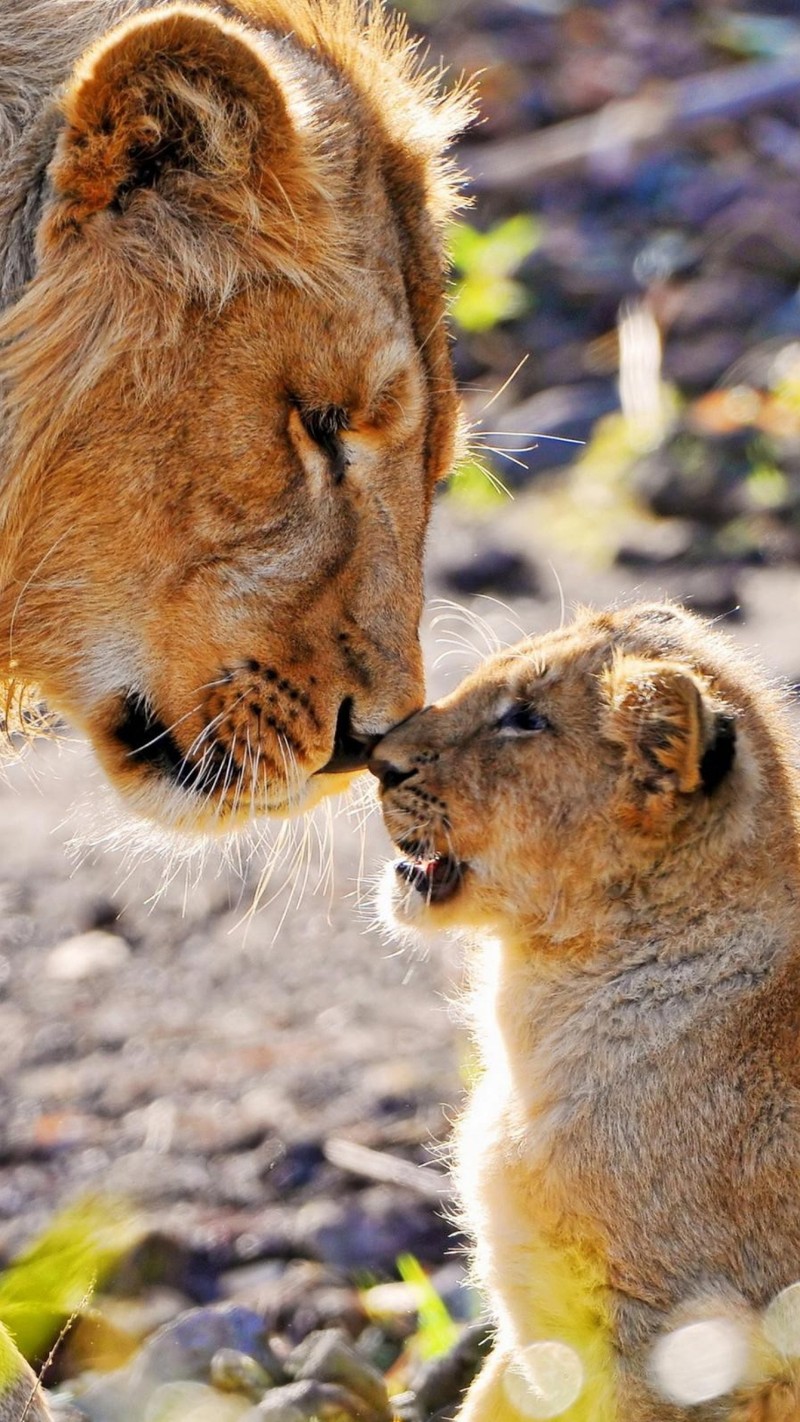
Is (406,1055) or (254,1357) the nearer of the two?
(254,1357)

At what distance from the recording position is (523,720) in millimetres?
3570

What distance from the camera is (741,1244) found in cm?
308

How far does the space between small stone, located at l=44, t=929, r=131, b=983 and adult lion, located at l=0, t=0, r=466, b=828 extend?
1524 millimetres

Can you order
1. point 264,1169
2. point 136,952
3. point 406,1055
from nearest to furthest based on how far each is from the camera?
point 264,1169, point 406,1055, point 136,952

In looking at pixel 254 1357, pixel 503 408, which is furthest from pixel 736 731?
pixel 503 408

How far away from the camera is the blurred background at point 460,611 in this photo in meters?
4.03

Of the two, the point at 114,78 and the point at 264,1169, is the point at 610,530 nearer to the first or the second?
the point at 264,1169

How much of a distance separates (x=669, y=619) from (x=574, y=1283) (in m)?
1.25

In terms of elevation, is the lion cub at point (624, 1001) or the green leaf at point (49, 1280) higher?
the green leaf at point (49, 1280)

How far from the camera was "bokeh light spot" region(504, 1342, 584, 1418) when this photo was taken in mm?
3115

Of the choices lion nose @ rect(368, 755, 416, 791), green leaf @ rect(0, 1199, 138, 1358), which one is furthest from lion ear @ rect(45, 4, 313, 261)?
green leaf @ rect(0, 1199, 138, 1358)

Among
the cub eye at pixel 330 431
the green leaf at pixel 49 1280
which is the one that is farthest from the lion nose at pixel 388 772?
the green leaf at pixel 49 1280

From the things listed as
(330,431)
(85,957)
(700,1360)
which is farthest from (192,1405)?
(85,957)

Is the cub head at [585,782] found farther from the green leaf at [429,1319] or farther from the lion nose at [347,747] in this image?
the green leaf at [429,1319]
